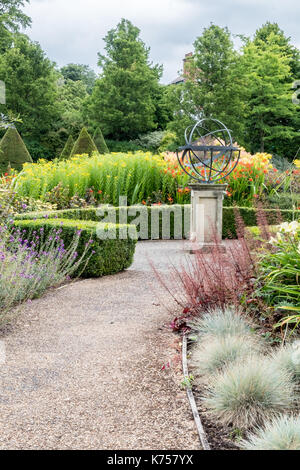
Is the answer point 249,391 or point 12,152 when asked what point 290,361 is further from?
point 12,152

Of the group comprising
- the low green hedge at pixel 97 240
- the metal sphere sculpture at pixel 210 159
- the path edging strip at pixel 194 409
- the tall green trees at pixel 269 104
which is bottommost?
the path edging strip at pixel 194 409

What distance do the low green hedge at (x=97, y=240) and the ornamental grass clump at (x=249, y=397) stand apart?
337 cm

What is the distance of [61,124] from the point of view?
26578mm

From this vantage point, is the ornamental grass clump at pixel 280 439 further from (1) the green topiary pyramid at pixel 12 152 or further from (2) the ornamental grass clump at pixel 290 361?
(1) the green topiary pyramid at pixel 12 152

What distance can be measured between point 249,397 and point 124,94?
2674 centimetres

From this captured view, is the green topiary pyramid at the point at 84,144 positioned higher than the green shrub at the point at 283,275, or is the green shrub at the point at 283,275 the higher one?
the green topiary pyramid at the point at 84,144

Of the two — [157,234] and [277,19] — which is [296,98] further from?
[157,234]

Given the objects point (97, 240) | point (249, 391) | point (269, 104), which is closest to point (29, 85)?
point (269, 104)

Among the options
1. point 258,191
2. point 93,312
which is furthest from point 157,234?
point 93,312

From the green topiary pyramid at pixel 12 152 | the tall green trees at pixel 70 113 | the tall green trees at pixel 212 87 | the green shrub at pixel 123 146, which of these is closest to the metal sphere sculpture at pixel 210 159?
the green topiary pyramid at pixel 12 152

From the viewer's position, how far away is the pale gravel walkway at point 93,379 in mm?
2199

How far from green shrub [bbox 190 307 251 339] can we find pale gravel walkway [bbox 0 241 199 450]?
29 cm
